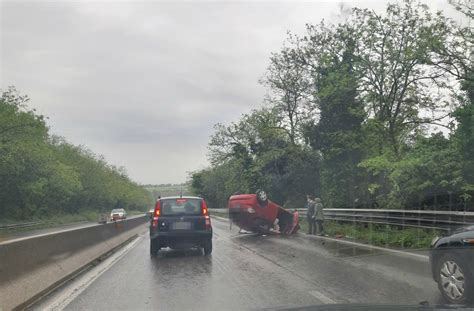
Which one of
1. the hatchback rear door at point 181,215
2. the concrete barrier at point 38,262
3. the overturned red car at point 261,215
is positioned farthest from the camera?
the overturned red car at point 261,215

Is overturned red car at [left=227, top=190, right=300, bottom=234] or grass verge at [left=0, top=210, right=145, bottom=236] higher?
overturned red car at [left=227, top=190, right=300, bottom=234]

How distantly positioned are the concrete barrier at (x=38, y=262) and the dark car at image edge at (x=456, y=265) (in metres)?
5.72

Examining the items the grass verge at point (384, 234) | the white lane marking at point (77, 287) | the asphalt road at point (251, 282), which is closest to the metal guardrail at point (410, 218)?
the grass verge at point (384, 234)

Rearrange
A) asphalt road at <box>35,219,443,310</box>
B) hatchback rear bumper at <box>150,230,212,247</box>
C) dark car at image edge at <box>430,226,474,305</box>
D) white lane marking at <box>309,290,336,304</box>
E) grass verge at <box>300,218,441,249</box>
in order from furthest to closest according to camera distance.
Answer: grass verge at <box>300,218,441,249</box> < hatchback rear bumper at <box>150,230,212,247</box> < asphalt road at <box>35,219,443,310</box> < white lane marking at <box>309,290,336,304</box> < dark car at image edge at <box>430,226,474,305</box>

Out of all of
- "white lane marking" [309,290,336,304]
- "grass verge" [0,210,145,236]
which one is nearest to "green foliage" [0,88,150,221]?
"grass verge" [0,210,145,236]

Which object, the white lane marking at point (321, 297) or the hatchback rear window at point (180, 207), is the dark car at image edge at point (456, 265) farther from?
the hatchback rear window at point (180, 207)

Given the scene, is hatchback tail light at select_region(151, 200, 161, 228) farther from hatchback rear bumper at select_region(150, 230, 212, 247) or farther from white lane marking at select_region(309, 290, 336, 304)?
white lane marking at select_region(309, 290, 336, 304)

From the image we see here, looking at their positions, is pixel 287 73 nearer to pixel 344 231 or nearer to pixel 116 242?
pixel 344 231

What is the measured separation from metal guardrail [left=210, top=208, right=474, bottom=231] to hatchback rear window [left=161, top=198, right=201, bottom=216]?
663 centimetres

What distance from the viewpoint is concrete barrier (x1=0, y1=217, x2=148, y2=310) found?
7008 mm

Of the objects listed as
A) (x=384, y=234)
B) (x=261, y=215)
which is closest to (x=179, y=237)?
(x=384, y=234)

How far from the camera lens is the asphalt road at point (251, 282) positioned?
735 centimetres

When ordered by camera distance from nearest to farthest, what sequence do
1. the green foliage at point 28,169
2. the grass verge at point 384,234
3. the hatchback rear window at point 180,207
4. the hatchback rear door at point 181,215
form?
the hatchback rear door at point 181,215, the hatchback rear window at point 180,207, the grass verge at point 384,234, the green foliage at point 28,169

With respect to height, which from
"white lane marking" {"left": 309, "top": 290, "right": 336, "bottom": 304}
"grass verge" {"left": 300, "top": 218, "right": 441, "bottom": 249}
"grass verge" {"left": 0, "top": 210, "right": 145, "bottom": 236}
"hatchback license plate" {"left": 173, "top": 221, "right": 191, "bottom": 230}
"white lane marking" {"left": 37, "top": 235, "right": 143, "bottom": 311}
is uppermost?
"hatchback license plate" {"left": 173, "top": 221, "right": 191, "bottom": 230}
